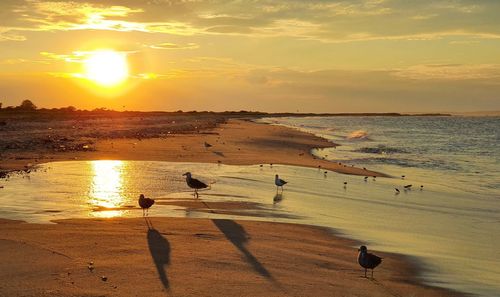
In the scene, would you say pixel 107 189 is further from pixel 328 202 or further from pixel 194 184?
pixel 328 202

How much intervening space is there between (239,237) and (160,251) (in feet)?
7.77

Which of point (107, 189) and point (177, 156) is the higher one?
point (107, 189)

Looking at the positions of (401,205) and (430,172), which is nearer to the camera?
(401,205)

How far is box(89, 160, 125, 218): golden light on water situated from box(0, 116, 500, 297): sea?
3 cm

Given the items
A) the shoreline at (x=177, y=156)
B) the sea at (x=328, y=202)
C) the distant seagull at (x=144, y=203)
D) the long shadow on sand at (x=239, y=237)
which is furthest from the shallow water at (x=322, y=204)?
the shoreline at (x=177, y=156)

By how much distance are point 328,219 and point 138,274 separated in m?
7.89

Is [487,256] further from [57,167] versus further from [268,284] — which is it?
[57,167]

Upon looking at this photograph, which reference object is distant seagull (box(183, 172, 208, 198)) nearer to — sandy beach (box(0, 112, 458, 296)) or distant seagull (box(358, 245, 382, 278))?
sandy beach (box(0, 112, 458, 296))

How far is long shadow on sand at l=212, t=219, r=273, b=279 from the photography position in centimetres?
1028

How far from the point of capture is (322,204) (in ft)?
61.7

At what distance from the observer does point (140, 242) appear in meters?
11.5

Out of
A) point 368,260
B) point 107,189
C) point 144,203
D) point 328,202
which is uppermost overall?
point 144,203

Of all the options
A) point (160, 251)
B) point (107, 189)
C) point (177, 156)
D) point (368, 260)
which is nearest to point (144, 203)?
point (160, 251)

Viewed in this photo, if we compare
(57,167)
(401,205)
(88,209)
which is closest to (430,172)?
(401,205)
